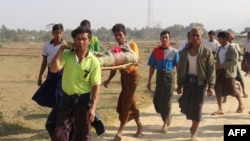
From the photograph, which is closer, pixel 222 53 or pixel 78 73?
pixel 78 73

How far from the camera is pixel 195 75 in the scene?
6.27m

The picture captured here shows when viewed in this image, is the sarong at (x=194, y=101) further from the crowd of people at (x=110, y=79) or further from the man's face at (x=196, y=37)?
the man's face at (x=196, y=37)

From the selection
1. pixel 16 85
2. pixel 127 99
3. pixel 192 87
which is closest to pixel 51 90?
pixel 127 99

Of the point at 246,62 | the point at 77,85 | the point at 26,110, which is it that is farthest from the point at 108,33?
the point at 77,85

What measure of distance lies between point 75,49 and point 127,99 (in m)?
2.07

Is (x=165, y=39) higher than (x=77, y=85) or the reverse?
higher

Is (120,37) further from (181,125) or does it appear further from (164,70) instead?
A: (181,125)

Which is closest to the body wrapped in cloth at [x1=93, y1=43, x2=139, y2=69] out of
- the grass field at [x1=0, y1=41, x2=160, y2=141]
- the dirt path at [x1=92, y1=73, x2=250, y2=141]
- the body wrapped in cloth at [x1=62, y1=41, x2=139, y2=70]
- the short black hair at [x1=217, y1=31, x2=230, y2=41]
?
the body wrapped in cloth at [x1=62, y1=41, x2=139, y2=70]

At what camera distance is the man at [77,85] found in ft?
14.8

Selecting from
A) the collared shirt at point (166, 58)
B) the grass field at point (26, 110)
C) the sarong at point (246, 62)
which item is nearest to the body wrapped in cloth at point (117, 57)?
the collared shirt at point (166, 58)

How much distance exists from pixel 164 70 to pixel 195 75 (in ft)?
2.41

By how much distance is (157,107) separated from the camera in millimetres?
7059

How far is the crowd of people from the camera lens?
4543mm

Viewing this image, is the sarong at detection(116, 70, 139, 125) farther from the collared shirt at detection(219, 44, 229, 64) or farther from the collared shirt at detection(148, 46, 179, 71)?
the collared shirt at detection(219, 44, 229, 64)
